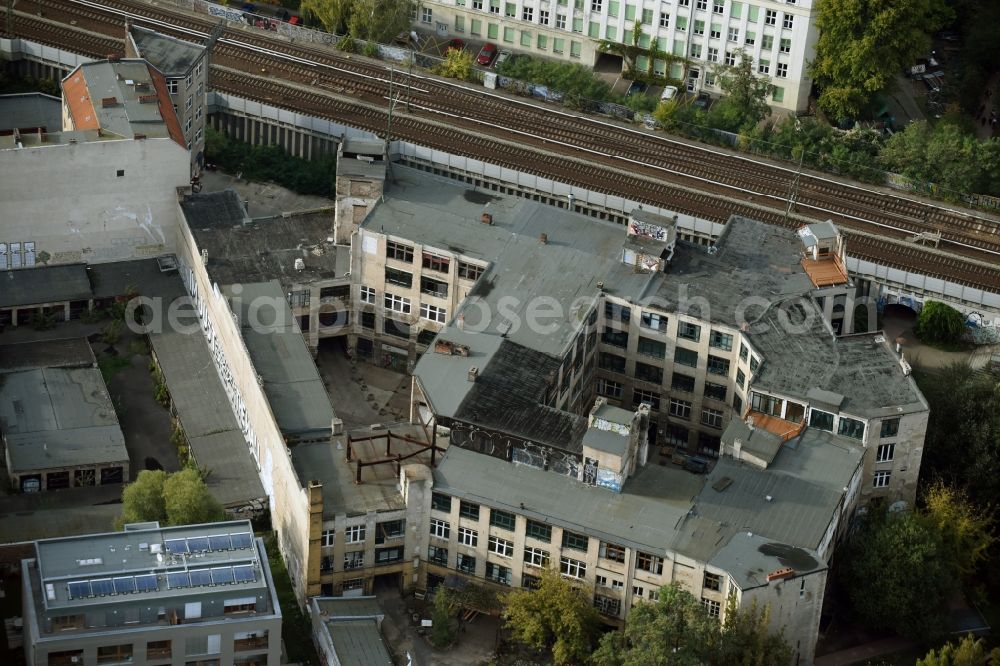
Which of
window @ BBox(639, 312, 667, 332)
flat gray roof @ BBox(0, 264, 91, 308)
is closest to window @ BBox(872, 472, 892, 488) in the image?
window @ BBox(639, 312, 667, 332)

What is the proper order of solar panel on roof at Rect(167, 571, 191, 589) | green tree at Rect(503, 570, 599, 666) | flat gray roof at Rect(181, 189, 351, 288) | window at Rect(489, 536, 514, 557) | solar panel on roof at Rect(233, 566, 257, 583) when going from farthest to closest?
flat gray roof at Rect(181, 189, 351, 288), window at Rect(489, 536, 514, 557), green tree at Rect(503, 570, 599, 666), solar panel on roof at Rect(233, 566, 257, 583), solar panel on roof at Rect(167, 571, 191, 589)

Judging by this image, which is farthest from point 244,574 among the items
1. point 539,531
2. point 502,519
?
point 539,531

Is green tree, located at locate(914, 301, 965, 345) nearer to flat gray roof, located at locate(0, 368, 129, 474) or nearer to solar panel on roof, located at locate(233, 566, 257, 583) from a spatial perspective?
flat gray roof, located at locate(0, 368, 129, 474)

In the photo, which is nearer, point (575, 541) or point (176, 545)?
point (176, 545)

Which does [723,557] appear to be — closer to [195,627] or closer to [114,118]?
[195,627]

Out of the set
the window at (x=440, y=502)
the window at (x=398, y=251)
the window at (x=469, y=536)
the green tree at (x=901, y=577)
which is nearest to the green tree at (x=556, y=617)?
the window at (x=469, y=536)

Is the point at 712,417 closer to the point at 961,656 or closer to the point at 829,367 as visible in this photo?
the point at 829,367
